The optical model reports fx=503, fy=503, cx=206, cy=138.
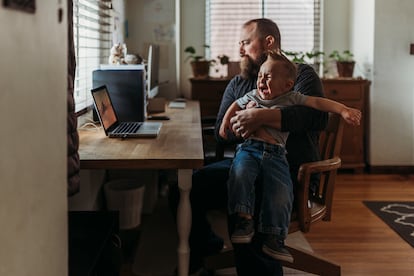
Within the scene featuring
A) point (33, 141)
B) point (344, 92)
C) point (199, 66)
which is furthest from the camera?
point (199, 66)

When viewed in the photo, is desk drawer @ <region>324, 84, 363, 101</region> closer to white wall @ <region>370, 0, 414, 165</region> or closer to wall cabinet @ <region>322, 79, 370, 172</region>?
wall cabinet @ <region>322, 79, 370, 172</region>

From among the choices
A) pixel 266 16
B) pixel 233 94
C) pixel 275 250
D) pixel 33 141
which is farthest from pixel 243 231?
pixel 266 16

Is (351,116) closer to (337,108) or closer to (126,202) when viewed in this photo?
(337,108)

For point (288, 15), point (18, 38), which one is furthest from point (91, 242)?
point (288, 15)

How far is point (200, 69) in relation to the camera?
4.56 metres

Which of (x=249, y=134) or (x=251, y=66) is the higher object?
(x=251, y=66)

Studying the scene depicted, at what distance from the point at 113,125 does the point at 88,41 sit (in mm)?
824

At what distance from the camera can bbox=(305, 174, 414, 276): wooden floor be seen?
250 centimetres

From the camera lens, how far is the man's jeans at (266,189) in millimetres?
1793

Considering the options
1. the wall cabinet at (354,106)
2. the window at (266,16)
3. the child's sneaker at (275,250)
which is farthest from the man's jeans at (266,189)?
the window at (266,16)

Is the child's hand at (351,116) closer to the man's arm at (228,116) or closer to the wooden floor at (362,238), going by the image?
the man's arm at (228,116)

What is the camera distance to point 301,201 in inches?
75.9

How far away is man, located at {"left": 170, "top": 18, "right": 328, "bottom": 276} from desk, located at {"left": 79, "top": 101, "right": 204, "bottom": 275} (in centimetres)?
18

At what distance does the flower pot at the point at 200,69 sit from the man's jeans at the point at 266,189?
8.96ft
